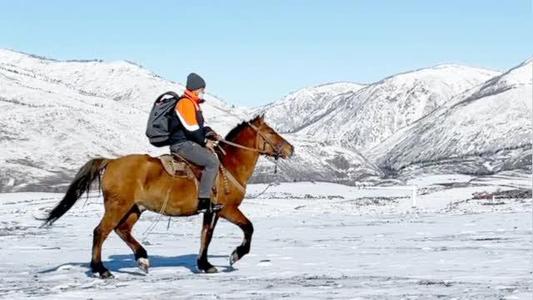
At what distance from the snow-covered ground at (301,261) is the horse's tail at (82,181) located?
1169mm

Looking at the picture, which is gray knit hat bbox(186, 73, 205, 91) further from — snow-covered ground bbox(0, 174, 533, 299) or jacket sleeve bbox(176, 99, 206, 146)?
snow-covered ground bbox(0, 174, 533, 299)

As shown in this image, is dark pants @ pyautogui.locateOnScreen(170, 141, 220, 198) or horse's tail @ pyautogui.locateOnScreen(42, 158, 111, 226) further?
horse's tail @ pyautogui.locateOnScreen(42, 158, 111, 226)

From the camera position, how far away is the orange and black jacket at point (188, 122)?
50.1ft

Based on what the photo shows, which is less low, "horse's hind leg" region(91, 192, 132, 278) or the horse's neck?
the horse's neck

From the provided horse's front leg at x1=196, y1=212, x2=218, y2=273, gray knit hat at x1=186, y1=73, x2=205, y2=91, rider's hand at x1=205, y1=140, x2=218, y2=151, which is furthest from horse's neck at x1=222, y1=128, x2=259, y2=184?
gray knit hat at x1=186, y1=73, x2=205, y2=91

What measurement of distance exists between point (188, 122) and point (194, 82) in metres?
0.85

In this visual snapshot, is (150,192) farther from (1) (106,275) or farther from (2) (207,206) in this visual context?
(1) (106,275)

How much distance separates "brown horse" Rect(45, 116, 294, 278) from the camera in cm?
1501

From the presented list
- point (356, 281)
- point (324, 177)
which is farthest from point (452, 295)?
point (324, 177)

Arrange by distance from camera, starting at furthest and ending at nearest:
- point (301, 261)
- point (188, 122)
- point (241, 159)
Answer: point (301, 261)
point (241, 159)
point (188, 122)

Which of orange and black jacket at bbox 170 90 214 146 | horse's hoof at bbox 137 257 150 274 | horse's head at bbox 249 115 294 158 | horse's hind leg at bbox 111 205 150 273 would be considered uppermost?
orange and black jacket at bbox 170 90 214 146

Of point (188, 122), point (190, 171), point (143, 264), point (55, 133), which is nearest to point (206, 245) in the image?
point (143, 264)

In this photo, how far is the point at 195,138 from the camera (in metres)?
15.3

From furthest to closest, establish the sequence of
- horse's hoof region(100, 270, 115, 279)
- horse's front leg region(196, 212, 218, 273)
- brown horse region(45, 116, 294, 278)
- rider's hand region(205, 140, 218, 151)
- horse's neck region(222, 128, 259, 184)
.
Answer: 1. horse's neck region(222, 128, 259, 184)
2. rider's hand region(205, 140, 218, 151)
3. horse's front leg region(196, 212, 218, 273)
4. brown horse region(45, 116, 294, 278)
5. horse's hoof region(100, 270, 115, 279)
